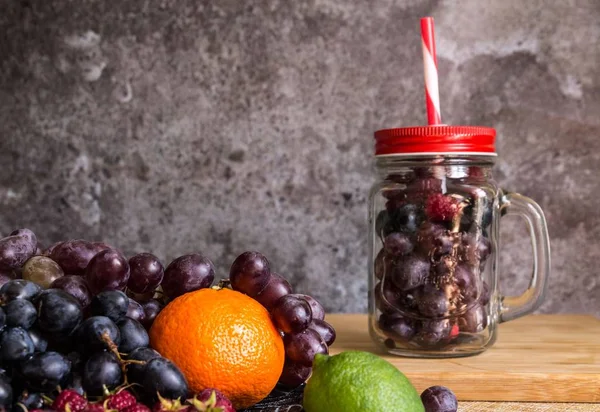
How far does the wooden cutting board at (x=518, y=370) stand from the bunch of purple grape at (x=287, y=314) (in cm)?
15

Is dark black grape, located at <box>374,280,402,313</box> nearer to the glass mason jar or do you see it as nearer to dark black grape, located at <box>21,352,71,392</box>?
the glass mason jar

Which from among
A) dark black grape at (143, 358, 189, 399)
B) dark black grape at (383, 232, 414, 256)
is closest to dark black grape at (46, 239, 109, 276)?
dark black grape at (143, 358, 189, 399)

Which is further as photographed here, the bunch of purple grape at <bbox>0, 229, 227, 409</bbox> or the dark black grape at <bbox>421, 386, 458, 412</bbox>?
the dark black grape at <bbox>421, 386, 458, 412</bbox>

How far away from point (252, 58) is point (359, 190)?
13.5 inches

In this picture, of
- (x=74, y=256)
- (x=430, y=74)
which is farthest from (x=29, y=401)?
(x=430, y=74)

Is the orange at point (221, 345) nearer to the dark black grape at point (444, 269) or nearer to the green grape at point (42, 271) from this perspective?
the green grape at point (42, 271)

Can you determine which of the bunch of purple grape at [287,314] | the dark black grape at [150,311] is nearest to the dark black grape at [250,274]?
the bunch of purple grape at [287,314]

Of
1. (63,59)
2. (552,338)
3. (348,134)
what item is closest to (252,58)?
(348,134)

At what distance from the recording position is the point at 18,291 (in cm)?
74

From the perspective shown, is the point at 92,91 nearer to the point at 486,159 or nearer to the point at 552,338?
the point at 486,159

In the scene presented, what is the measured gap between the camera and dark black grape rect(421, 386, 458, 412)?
82 cm

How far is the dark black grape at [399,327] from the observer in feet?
3.41

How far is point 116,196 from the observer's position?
142 cm

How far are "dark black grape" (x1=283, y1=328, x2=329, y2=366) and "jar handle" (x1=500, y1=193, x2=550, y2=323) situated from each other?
1.30ft
